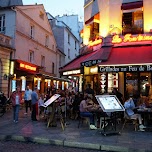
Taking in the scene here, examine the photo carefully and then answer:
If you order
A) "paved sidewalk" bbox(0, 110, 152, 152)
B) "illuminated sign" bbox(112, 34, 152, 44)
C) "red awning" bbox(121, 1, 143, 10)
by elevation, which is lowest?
"paved sidewalk" bbox(0, 110, 152, 152)

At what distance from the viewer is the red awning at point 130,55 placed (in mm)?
11498

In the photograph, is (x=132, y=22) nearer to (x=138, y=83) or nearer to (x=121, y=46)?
(x=121, y=46)

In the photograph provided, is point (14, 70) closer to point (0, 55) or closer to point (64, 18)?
point (0, 55)

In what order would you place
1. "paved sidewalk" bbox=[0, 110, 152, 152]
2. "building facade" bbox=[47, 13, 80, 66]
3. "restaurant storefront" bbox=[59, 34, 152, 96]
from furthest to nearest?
"building facade" bbox=[47, 13, 80, 66] → "restaurant storefront" bbox=[59, 34, 152, 96] → "paved sidewalk" bbox=[0, 110, 152, 152]

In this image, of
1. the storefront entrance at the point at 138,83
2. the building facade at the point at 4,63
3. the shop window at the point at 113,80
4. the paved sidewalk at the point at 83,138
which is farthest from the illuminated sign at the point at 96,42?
the building facade at the point at 4,63

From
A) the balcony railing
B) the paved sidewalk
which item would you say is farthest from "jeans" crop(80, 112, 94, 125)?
the balcony railing

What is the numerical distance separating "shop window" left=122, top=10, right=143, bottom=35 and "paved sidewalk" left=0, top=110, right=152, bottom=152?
6410mm

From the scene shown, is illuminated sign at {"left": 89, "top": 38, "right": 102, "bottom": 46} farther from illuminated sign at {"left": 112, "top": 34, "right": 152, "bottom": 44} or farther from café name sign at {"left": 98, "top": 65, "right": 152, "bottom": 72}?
café name sign at {"left": 98, "top": 65, "right": 152, "bottom": 72}

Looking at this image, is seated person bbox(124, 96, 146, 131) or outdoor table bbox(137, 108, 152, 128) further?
seated person bbox(124, 96, 146, 131)

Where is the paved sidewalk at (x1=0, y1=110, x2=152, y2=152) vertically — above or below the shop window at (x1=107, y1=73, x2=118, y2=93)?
below

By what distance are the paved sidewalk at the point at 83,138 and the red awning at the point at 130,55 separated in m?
3.45

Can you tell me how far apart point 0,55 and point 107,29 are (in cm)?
896

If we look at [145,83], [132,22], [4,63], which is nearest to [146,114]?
[145,83]

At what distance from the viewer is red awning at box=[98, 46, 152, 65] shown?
37.7 feet
